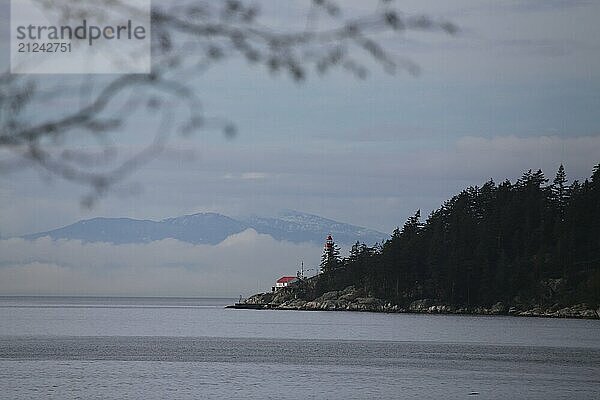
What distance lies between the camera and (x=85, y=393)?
41688 millimetres

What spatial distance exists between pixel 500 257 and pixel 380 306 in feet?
83.1

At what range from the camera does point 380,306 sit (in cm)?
14662

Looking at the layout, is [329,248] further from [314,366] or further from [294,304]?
[314,366]

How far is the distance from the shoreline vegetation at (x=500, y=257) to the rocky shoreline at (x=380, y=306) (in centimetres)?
14

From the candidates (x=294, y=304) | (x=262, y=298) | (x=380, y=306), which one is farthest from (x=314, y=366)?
(x=262, y=298)

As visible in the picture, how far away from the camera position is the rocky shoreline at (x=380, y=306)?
122 m

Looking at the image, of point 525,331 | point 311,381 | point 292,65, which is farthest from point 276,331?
point 292,65

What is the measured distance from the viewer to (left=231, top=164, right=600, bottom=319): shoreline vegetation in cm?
12150

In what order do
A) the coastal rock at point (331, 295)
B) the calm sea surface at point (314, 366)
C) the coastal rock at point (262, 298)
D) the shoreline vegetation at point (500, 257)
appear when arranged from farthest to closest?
the coastal rock at point (262, 298) → the coastal rock at point (331, 295) → the shoreline vegetation at point (500, 257) → the calm sea surface at point (314, 366)

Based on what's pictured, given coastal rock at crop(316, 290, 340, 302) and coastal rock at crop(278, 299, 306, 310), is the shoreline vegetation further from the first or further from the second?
coastal rock at crop(278, 299, 306, 310)

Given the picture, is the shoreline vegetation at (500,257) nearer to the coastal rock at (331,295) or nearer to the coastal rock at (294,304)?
the coastal rock at (331,295)

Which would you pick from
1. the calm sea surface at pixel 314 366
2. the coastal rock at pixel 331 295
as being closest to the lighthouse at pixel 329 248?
the coastal rock at pixel 331 295

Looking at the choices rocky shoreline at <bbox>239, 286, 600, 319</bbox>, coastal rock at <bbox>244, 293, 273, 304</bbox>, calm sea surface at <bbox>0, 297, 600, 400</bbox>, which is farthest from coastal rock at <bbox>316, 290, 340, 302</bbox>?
calm sea surface at <bbox>0, 297, 600, 400</bbox>

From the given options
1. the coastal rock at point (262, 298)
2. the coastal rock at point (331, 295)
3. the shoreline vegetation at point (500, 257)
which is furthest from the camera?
the coastal rock at point (262, 298)
